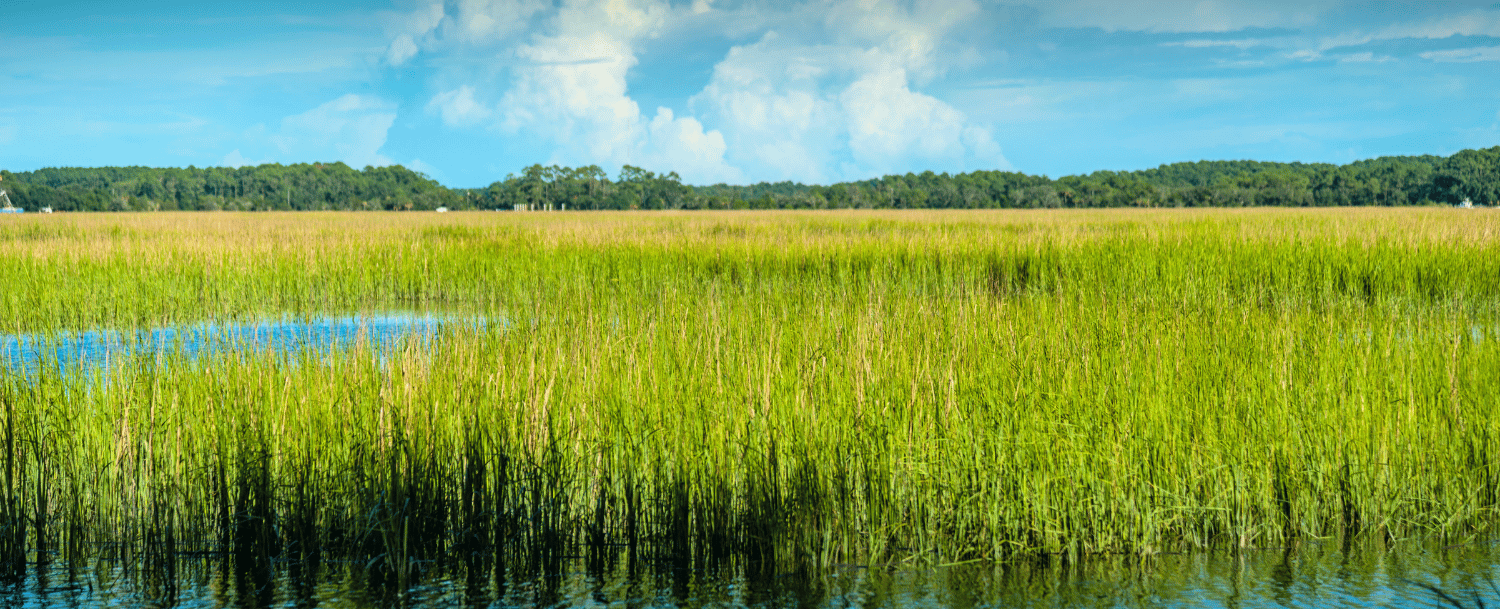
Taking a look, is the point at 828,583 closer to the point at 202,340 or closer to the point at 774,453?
the point at 774,453

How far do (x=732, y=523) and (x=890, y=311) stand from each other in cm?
457

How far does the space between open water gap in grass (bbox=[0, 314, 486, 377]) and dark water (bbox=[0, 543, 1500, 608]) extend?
175 centimetres

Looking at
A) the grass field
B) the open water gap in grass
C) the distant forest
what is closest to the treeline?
the distant forest

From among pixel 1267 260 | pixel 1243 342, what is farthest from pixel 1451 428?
pixel 1267 260

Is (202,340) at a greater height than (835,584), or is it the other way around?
(202,340)

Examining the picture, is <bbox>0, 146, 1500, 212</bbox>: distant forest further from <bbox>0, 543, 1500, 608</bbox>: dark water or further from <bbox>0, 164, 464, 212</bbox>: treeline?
<bbox>0, 543, 1500, 608</bbox>: dark water

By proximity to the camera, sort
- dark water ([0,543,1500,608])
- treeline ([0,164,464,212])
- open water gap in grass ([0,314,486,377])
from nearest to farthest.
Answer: dark water ([0,543,1500,608]) < open water gap in grass ([0,314,486,377]) < treeline ([0,164,464,212])

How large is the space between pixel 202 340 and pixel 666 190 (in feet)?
335

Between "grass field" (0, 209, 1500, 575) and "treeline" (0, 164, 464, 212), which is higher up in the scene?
"treeline" (0, 164, 464, 212)

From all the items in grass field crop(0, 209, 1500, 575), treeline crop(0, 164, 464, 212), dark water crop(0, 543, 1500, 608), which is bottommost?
dark water crop(0, 543, 1500, 608)

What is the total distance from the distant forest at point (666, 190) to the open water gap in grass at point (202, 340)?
78.5 meters

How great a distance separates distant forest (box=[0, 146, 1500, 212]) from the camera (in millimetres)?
91875

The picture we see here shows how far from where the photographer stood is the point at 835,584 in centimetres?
343

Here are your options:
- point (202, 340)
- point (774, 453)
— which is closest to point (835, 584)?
point (774, 453)
